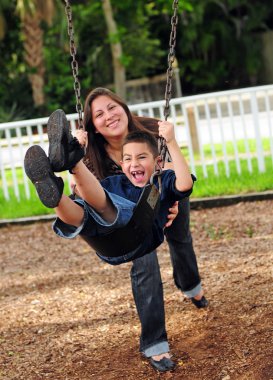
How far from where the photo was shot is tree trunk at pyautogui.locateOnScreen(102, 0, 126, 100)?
77.4 feet

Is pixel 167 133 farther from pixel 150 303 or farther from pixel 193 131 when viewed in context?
pixel 193 131

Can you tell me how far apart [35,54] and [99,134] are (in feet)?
66.7

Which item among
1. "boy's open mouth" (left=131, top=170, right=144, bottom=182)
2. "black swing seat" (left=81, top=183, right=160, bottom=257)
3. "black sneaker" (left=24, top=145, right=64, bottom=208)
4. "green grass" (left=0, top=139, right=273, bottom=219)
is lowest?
"green grass" (left=0, top=139, right=273, bottom=219)

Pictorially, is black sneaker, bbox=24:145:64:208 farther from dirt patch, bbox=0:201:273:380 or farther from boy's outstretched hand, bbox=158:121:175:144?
dirt patch, bbox=0:201:273:380

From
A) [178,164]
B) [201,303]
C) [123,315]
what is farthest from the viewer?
[123,315]

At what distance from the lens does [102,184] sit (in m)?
3.91

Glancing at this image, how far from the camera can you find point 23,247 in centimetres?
799

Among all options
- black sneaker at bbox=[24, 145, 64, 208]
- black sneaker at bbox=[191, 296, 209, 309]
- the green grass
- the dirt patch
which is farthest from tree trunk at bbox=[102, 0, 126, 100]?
black sneaker at bbox=[24, 145, 64, 208]

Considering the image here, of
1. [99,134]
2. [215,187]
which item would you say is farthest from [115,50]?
[99,134]

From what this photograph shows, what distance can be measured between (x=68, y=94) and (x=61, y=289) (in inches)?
768

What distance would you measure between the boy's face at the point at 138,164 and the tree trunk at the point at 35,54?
65.9 ft

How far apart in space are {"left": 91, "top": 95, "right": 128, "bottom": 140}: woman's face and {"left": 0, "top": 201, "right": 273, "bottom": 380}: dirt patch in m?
1.10

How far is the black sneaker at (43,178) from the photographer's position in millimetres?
3396

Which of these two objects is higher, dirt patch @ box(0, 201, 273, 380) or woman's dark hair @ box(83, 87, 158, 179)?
woman's dark hair @ box(83, 87, 158, 179)
